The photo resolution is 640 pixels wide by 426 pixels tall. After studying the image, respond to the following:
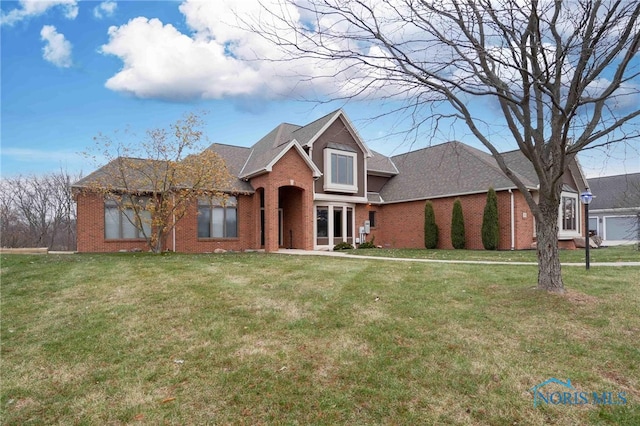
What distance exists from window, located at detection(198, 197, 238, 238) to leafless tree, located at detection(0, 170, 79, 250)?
809 inches

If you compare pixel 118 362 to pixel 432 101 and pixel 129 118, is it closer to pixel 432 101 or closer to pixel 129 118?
pixel 432 101

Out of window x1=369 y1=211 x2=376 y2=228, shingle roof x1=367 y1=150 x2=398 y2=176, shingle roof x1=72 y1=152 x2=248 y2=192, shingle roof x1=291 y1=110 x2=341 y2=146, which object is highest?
shingle roof x1=291 y1=110 x2=341 y2=146

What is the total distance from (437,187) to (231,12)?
19120mm

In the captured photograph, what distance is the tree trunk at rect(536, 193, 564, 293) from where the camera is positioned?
689 centimetres

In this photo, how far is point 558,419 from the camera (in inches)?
133

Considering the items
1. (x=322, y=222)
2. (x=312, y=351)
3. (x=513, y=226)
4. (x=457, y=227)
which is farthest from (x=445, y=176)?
(x=312, y=351)

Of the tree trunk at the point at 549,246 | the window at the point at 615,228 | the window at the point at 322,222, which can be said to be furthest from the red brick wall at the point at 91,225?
the window at the point at 615,228

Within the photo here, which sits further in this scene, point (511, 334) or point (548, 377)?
point (511, 334)

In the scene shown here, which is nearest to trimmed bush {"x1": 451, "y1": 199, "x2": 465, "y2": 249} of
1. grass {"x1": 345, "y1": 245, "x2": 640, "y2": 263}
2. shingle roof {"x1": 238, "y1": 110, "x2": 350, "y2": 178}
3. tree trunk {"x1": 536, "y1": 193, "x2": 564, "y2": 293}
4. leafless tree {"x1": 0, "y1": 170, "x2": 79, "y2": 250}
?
grass {"x1": 345, "y1": 245, "x2": 640, "y2": 263}

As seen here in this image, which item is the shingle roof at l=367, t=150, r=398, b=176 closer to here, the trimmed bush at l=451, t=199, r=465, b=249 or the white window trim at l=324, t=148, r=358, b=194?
the white window trim at l=324, t=148, r=358, b=194

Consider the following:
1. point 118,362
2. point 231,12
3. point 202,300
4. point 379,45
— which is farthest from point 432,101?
point 118,362

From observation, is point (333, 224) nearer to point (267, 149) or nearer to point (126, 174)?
point (267, 149)

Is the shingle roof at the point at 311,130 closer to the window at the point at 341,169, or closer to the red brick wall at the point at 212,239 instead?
the window at the point at 341,169

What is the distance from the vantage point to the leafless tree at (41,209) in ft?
105
